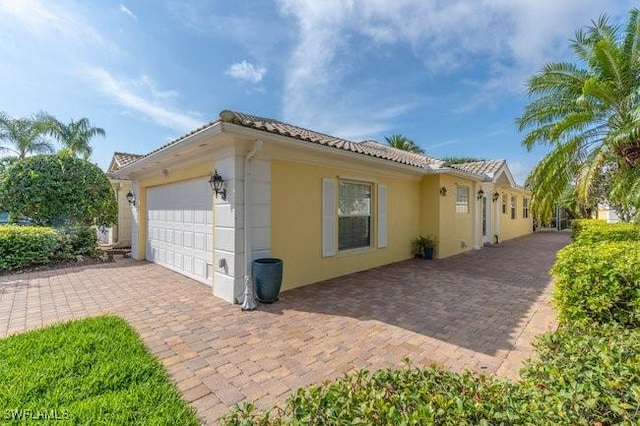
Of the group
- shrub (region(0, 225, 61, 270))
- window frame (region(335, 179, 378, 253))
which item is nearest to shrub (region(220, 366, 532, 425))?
window frame (region(335, 179, 378, 253))

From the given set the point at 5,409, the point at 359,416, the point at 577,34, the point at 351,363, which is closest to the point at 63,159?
the point at 5,409

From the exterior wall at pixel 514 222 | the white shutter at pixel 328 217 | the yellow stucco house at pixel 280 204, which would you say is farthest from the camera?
the exterior wall at pixel 514 222

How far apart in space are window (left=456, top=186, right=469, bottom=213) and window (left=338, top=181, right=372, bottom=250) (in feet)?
18.2

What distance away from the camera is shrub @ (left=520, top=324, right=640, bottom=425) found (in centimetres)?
160

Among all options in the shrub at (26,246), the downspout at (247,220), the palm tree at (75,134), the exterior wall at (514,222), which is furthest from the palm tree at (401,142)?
the shrub at (26,246)

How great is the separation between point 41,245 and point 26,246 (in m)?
0.37

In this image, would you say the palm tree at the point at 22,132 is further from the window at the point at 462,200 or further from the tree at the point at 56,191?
the window at the point at 462,200

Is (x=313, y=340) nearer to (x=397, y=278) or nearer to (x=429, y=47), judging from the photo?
(x=397, y=278)

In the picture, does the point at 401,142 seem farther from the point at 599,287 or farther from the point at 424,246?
the point at 599,287

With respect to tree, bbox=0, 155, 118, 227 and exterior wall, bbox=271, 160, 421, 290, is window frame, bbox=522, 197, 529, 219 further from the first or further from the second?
tree, bbox=0, 155, 118, 227

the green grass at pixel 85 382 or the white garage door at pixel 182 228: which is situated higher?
the white garage door at pixel 182 228

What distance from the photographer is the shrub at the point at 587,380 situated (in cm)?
160

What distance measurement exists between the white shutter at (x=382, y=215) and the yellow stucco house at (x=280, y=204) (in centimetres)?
3

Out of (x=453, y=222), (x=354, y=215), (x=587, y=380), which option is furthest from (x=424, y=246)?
(x=587, y=380)
